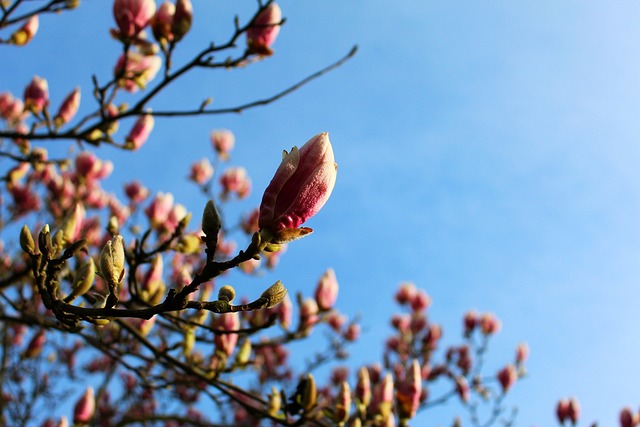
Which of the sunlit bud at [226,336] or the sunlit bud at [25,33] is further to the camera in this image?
the sunlit bud at [25,33]

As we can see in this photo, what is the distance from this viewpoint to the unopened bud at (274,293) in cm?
112

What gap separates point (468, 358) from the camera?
6.95 meters

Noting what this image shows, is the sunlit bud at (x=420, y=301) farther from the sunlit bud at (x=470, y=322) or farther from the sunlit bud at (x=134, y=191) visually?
the sunlit bud at (x=134, y=191)

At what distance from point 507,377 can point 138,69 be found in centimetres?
514

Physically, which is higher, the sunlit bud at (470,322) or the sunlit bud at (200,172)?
the sunlit bud at (200,172)

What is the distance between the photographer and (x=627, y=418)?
161 inches

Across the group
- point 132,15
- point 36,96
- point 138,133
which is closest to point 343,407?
point 138,133

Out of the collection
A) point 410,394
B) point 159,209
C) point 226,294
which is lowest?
point 226,294

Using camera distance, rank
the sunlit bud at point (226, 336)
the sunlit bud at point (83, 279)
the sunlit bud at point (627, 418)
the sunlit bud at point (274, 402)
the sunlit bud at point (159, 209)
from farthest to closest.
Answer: the sunlit bud at point (627, 418)
the sunlit bud at point (159, 209)
the sunlit bud at point (226, 336)
the sunlit bud at point (274, 402)
the sunlit bud at point (83, 279)

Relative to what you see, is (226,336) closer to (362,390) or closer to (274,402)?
(274,402)

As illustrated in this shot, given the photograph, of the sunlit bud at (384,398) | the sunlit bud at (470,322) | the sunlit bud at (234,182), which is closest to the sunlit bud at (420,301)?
the sunlit bud at (470,322)

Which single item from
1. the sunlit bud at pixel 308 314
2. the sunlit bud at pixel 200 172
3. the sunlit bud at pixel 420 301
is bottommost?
the sunlit bud at pixel 308 314

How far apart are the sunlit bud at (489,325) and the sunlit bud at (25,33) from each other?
17.8 feet

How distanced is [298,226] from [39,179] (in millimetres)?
5096
